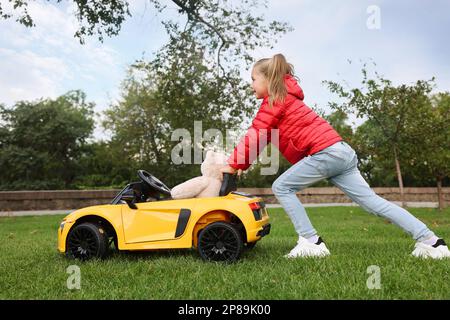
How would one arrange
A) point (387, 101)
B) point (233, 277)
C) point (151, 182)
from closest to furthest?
point (233, 277), point (151, 182), point (387, 101)

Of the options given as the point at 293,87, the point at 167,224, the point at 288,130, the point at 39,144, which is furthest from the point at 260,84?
the point at 39,144

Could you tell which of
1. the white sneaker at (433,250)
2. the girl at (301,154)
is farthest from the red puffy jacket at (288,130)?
the white sneaker at (433,250)

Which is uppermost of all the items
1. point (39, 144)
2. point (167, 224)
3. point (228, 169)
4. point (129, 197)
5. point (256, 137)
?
point (39, 144)

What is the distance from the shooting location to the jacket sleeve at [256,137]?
389 centimetres

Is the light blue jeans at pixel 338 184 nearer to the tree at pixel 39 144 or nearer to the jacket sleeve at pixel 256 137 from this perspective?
the jacket sleeve at pixel 256 137

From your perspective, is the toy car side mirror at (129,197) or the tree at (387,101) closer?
the toy car side mirror at (129,197)

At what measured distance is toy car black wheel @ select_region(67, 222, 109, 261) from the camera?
420cm

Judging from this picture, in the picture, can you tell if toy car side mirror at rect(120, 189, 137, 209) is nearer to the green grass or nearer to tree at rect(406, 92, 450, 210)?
the green grass

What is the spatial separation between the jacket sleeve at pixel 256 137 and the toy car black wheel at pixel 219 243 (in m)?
0.55

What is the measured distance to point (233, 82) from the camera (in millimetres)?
13727

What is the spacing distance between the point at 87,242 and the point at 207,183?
1245 millimetres

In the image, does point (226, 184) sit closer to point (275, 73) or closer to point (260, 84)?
point (260, 84)

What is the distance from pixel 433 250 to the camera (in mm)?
3898
